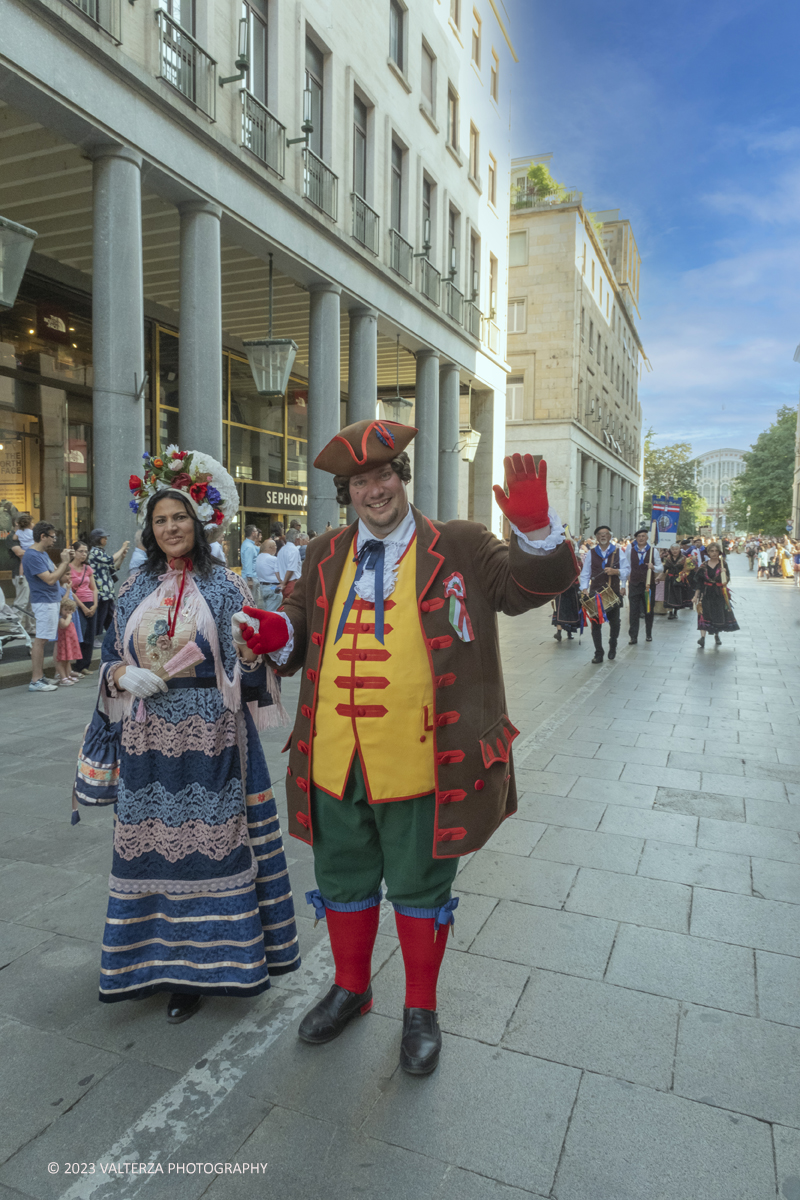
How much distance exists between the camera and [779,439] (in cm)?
7181

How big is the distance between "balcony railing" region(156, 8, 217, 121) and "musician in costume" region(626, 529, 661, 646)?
9.85 metres

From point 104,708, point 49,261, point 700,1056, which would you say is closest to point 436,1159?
point 700,1056

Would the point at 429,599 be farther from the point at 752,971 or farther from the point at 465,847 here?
the point at 752,971

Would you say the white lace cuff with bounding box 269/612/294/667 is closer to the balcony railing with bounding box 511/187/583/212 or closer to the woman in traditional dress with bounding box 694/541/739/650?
the woman in traditional dress with bounding box 694/541/739/650

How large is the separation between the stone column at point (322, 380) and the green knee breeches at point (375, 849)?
12.8 m

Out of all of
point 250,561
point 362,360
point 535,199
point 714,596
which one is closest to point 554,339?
point 535,199

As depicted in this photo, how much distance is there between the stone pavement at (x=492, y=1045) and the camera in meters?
2.17

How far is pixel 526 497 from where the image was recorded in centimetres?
229

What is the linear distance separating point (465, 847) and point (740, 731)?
576cm

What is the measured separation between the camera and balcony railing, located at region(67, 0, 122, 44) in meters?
9.13

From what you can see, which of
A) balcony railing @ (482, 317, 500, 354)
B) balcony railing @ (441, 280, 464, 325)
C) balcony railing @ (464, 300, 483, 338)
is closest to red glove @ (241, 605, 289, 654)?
balcony railing @ (441, 280, 464, 325)

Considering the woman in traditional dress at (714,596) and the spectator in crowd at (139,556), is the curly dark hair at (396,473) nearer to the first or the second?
the spectator in crowd at (139,556)

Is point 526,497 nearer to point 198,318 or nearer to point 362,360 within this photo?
point 198,318

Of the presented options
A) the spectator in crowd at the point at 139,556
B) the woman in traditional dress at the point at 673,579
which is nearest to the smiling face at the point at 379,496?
the spectator in crowd at the point at 139,556
